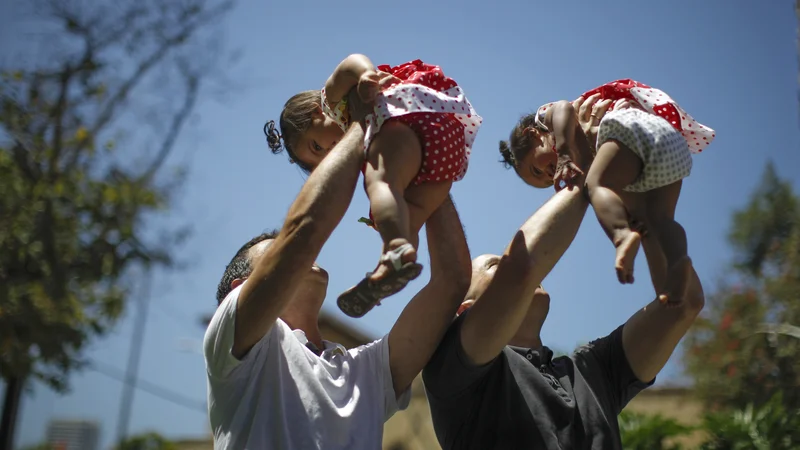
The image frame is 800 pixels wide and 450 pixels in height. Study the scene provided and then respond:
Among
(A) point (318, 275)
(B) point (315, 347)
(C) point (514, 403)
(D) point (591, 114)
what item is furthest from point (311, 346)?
(D) point (591, 114)

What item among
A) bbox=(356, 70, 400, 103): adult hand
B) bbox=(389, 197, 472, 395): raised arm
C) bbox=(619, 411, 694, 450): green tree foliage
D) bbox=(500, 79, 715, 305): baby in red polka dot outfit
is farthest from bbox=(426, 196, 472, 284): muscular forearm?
bbox=(619, 411, 694, 450): green tree foliage

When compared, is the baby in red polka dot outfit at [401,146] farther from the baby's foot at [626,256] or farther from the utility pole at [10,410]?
the utility pole at [10,410]

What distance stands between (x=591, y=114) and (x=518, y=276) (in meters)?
0.69

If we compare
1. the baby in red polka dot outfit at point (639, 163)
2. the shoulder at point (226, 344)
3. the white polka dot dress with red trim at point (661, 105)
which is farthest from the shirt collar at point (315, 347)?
the white polka dot dress with red trim at point (661, 105)

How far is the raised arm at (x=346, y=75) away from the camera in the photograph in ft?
8.82

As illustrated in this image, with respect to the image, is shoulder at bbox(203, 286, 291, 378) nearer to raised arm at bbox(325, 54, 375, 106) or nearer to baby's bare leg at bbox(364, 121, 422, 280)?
baby's bare leg at bbox(364, 121, 422, 280)

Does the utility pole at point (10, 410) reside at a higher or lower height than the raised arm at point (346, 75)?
lower

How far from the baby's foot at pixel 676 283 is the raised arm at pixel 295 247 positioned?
96cm

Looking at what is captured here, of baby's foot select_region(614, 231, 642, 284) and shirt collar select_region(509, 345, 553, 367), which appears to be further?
shirt collar select_region(509, 345, 553, 367)

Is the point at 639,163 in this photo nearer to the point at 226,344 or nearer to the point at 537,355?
the point at 537,355

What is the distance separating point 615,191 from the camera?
107 inches

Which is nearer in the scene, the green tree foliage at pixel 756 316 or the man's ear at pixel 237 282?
the man's ear at pixel 237 282

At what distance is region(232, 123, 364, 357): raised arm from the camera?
2.48 meters

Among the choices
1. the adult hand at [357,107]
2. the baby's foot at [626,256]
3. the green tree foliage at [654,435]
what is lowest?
the green tree foliage at [654,435]
